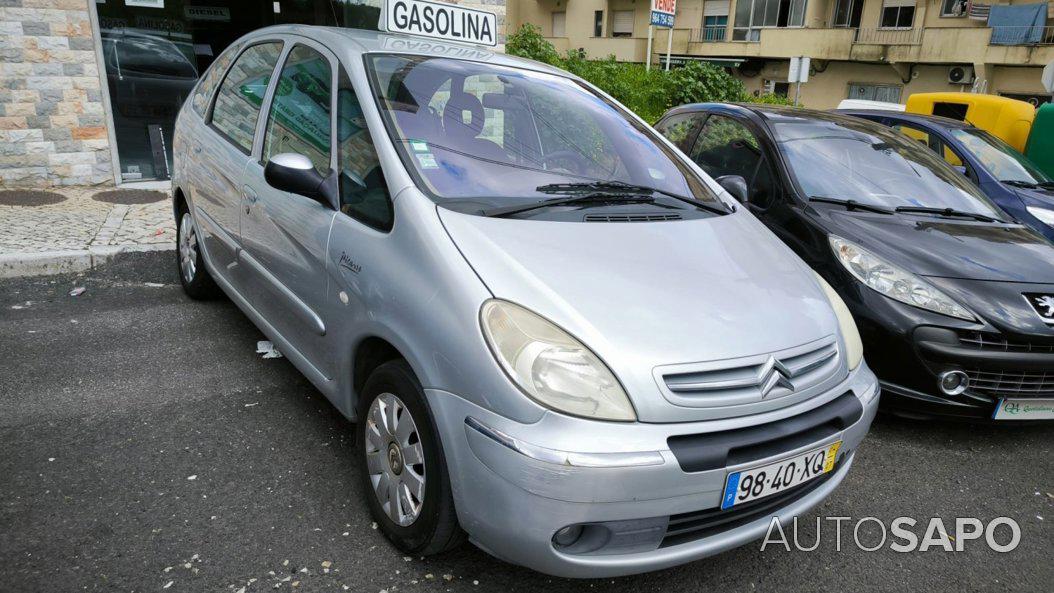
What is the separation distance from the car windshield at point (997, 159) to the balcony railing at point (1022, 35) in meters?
19.2

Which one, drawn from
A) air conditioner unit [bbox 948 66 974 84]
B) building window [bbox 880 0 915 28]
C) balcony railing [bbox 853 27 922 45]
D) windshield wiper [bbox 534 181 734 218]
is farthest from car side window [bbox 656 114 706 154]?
building window [bbox 880 0 915 28]

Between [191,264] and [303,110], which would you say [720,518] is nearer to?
[303,110]

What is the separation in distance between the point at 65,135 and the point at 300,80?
18.6 ft

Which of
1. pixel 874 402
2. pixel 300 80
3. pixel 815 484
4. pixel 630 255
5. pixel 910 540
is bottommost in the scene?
pixel 910 540

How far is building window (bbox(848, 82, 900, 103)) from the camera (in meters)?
26.2

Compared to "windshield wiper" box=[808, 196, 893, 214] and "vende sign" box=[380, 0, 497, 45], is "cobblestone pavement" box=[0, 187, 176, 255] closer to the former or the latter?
"vende sign" box=[380, 0, 497, 45]

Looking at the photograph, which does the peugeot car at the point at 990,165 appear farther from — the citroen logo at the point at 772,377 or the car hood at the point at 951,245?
the citroen logo at the point at 772,377

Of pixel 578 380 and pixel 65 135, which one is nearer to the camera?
pixel 578 380

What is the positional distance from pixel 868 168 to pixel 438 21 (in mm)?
2892

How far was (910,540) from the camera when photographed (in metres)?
2.77

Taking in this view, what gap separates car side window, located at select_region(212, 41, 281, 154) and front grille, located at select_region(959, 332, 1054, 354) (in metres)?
3.63

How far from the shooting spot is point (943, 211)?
14.1ft

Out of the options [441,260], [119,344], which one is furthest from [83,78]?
[441,260]

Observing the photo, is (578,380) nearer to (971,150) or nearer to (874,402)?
(874,402)
